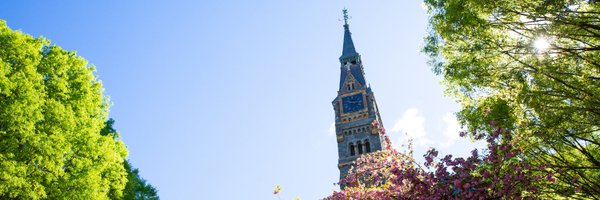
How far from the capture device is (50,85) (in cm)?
1284

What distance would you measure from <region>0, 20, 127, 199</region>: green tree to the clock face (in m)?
43.2

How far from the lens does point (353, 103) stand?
56.2 m

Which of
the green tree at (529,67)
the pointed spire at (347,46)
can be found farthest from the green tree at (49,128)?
the pointed spire at (347,46)

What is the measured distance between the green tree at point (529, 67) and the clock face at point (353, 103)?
4355cm

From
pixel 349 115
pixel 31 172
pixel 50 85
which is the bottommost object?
pixel 31 172

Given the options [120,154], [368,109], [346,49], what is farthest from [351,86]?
[120,154]

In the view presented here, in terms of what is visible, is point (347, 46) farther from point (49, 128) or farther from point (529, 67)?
point (49, 128)

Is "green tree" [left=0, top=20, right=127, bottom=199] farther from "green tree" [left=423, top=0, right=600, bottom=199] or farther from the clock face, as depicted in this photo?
the clock face

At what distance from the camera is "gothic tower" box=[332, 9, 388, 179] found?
169 ft

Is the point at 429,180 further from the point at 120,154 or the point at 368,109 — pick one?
the point at 368,109

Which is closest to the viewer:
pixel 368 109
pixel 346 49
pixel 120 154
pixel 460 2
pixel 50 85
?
pixel 460 2

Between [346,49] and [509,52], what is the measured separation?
55848 mm

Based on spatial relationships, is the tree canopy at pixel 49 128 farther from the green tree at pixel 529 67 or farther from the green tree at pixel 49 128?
the green tree at pixel 529 67

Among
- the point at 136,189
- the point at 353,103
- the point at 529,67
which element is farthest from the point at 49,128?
the point at 353,103
